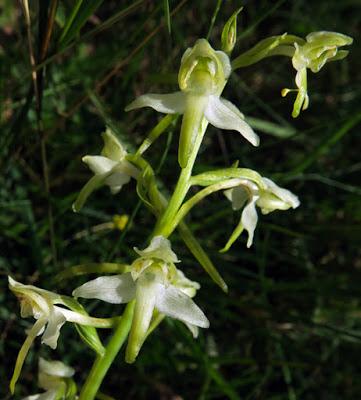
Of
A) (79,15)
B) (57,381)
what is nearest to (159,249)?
(57,381)

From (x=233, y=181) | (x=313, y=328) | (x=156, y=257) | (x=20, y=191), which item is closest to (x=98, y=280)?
(x=156, y=257)

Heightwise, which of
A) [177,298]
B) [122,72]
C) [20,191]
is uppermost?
[122,72]

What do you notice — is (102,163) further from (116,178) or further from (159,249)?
(159,249)

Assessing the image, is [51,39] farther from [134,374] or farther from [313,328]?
[313,328]

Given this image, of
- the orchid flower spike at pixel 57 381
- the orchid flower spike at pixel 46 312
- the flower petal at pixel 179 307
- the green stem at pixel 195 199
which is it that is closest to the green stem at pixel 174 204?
the green stem at pixel 195 199

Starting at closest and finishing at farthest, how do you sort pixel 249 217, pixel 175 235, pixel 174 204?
pixel 174 204
pixel 249 217
pixel 175 235

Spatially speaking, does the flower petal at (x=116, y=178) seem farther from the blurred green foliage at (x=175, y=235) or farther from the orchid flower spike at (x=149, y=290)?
the orchid flower spike at (x=149, y=290)
